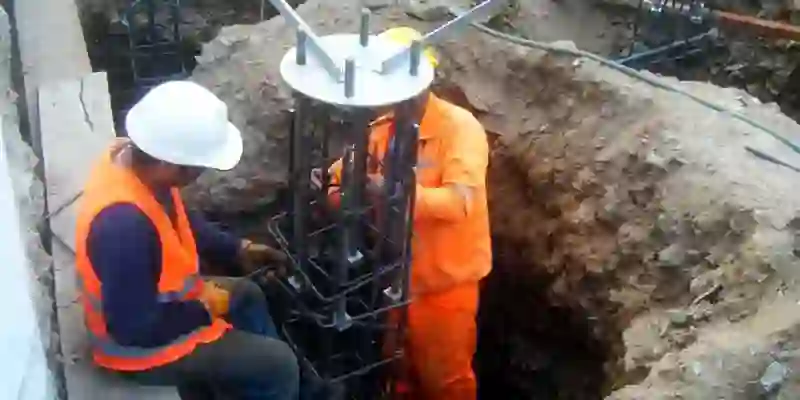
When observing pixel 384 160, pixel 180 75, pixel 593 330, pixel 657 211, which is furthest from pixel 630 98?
pixel 180 75

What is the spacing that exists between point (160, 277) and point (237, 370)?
0.48 meters

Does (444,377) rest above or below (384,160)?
below

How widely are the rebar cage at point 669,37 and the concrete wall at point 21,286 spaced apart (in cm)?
393

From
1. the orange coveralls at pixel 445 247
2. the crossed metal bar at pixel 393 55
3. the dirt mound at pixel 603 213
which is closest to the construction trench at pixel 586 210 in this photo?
the dirt mound at pixel 603 213

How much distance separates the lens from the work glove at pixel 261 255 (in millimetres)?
4102

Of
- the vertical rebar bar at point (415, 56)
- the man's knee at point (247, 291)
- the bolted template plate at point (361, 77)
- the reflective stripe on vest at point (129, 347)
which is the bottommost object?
the man's knee at point (247, 291)

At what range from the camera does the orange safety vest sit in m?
3.28

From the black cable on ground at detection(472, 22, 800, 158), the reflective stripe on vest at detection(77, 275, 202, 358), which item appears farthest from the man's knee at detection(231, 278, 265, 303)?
the black cable on ground at detection(472, 22, 800, 158)

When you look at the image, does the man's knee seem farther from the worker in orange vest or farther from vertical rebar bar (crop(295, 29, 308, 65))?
vertical rebar bar (crop(295, 29, 308, 65))

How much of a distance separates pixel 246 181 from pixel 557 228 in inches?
63.0

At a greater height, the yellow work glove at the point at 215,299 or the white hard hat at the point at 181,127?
the white hard hat at the point at 181,127

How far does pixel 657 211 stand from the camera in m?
4.17

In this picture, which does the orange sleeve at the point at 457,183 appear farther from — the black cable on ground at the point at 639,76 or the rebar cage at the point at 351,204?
the black cable on ground at the point at 639,76

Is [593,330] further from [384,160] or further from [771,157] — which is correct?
[384,160]
